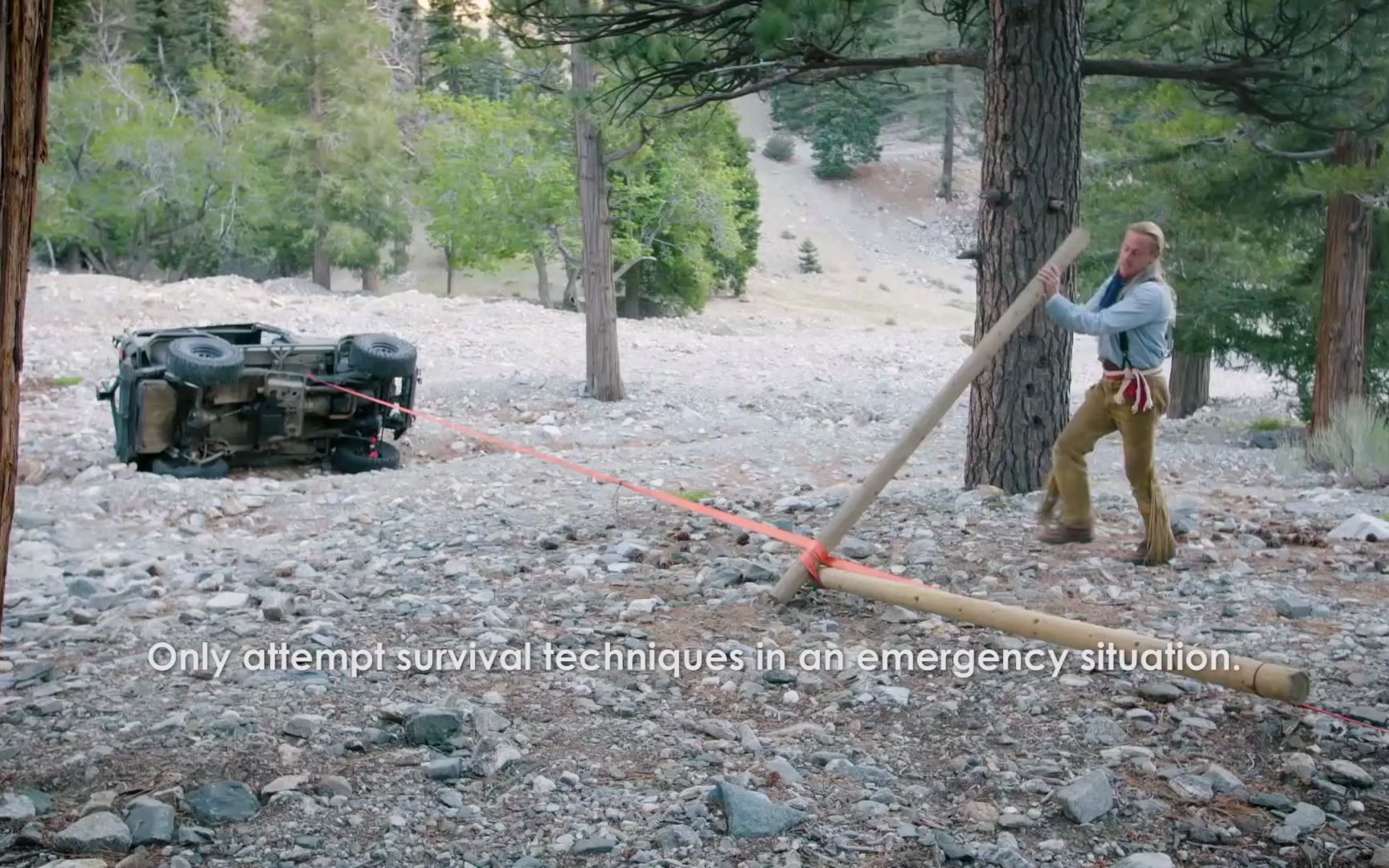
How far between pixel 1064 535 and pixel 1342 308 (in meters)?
8.73

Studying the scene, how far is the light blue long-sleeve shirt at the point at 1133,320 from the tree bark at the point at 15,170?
15.2 ft

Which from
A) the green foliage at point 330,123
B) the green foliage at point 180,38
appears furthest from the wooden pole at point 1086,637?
the green foliage at point 180,38

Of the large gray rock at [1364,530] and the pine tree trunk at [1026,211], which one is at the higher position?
the pine tree trunk at [1026,211]

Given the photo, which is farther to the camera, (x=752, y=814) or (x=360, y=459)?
(x=360, y=459)

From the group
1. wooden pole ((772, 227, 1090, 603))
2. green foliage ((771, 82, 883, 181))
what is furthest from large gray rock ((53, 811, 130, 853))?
green foliage ((771, 82, 883, 181))

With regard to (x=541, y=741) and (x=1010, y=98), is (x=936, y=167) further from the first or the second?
(x=541, y=741)

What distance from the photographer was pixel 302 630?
6.11m

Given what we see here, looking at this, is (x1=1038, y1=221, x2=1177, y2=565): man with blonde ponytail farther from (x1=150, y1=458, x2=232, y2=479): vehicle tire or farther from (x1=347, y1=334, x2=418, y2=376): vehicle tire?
(x1=150, y1=458, x2=232, y2=479): vehicle tire

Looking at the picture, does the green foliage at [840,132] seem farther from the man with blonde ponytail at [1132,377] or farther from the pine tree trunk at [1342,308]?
the man with blonde ponytail at [1132,377]

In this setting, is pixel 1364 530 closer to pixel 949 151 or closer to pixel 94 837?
pixel 94 837

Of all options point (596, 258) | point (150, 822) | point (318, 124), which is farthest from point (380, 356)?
→ point (318, 124)

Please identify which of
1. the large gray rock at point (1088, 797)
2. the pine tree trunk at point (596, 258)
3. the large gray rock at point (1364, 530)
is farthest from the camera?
the pine tree trunk at point (596, 258)

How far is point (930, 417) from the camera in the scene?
6391mm

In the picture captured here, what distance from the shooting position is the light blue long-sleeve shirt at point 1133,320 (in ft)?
21.8
